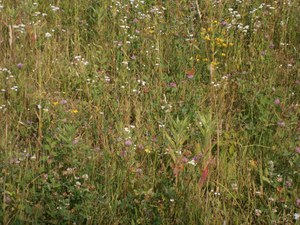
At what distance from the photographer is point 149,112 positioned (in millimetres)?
4016

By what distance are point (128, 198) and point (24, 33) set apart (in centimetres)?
224

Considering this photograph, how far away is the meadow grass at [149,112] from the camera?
10.2 feet

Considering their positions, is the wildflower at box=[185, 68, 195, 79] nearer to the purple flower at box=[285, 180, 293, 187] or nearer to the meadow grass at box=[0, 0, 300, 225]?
the meadow grass at box=[0, 0, 300, 225]

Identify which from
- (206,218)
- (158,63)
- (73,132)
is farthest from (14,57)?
(206,218)

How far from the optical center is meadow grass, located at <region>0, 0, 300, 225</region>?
310 centimetres

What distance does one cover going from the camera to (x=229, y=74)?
4.53 meters

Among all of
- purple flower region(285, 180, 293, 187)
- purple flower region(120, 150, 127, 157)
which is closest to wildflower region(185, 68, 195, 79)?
purple flower region(120, 150, 127, 157)

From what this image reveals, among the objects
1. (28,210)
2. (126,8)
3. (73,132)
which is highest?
(126,8)

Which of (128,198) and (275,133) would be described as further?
(275,133)

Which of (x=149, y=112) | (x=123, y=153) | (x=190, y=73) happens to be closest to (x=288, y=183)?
(x=123, y=153)

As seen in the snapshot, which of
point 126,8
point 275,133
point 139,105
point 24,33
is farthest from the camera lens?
point 126,8

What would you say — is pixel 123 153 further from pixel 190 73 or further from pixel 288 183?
pixel 190 73

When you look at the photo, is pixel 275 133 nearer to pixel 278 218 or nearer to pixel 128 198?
pixel 278 218

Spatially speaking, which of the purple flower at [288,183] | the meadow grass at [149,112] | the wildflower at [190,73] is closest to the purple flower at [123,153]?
the meadow grass at [149,112]
